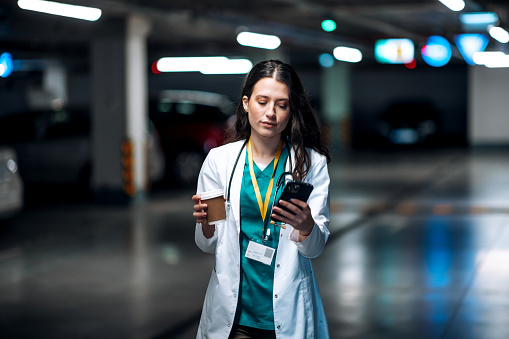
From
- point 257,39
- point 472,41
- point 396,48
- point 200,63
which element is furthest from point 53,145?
point 200,63

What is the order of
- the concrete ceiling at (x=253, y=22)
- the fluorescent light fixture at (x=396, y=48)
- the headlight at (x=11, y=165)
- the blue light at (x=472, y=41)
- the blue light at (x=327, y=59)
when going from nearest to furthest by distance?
1. the headlight at (x=11, y=165)
2. the concrete ceiling at (x=253, y=22)
3. the blue light at (x=472, y=41)
4. the fluorescent light fixture at (x=396, y=48)
5. the blue light at (x=327, y=59)

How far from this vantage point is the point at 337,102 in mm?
27578

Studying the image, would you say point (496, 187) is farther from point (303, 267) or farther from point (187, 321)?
point (303, 267)

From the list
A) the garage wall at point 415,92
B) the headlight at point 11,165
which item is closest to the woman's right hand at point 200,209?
the headlight at point 11,165

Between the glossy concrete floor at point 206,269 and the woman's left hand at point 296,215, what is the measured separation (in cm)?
280

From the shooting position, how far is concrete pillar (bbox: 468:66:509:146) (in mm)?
27688

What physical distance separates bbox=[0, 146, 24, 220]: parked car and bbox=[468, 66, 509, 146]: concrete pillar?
864 inches

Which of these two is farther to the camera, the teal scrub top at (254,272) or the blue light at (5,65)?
the blue light at (5,65)

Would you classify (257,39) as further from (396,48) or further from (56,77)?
(56,77)

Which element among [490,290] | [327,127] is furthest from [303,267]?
[327,127]

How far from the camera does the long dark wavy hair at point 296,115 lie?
2.84 metres

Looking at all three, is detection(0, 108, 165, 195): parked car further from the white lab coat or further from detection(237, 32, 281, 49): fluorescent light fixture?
the white lab coat

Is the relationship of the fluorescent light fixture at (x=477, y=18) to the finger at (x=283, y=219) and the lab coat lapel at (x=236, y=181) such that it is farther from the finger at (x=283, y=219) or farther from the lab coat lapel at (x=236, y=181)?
the finger at (x=283, y=219)

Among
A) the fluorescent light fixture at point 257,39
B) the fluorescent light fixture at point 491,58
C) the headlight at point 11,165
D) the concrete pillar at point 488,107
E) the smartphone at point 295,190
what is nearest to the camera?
the smartphone at point 295,190
